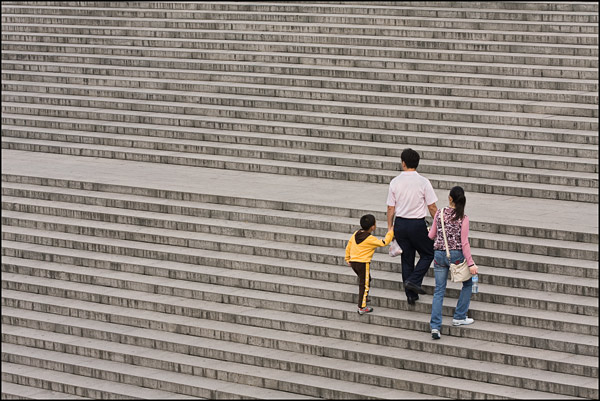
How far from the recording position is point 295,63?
1706 cm

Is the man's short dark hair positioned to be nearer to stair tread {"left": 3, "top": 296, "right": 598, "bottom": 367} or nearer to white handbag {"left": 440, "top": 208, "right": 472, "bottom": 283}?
white handbag {"left": 440, "top": 208, "right": 472, "bottom": 283}

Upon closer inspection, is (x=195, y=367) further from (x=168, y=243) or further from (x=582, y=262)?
(x=582, y=262)

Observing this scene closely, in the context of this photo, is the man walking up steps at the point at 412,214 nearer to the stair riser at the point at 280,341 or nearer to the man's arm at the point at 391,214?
the man's arm at the point at 391,214

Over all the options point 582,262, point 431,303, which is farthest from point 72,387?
point 582,262

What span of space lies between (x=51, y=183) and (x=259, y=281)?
4431 millimetres

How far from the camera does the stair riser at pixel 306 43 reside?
15594mm

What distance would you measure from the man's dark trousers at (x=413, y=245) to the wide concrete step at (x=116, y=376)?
1700 millimetres

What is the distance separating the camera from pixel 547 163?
1327cm

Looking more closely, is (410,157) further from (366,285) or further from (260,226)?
(260,226)

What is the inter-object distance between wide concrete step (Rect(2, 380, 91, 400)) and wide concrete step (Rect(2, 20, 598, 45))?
8.51 m

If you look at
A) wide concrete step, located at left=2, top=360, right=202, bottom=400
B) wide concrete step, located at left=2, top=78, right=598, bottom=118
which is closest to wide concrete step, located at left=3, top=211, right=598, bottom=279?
wide concrete step, located at left=2, top=360, right=202, bottom=400

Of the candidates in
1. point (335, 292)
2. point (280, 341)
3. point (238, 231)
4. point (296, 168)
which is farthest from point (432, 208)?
point (296, 168)

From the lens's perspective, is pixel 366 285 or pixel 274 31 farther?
pixel 274 31

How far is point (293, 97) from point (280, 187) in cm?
292
